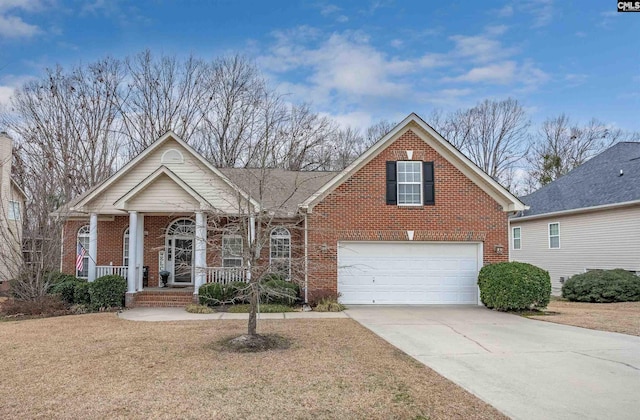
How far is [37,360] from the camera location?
754 centimetres

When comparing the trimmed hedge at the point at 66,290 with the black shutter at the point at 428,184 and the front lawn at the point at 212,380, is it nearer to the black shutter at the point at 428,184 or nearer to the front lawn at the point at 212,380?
the front lawn at the point at 212,380

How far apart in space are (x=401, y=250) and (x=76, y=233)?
13013 mm

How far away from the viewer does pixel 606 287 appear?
16188 millimetres

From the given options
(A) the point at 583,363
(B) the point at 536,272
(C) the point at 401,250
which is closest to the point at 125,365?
(A) the point at 583,363

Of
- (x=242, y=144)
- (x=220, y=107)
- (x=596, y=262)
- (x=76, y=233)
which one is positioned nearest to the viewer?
(x=76, y=233)

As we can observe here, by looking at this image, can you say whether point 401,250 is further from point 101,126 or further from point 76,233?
point 101,126

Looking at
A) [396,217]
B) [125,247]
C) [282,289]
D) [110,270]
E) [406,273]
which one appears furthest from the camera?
[125,247]

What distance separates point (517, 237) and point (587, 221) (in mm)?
5463

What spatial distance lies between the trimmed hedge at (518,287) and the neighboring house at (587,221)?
676 cm

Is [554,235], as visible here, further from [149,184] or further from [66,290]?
[66,290]

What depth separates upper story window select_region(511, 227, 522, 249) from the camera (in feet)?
79.9

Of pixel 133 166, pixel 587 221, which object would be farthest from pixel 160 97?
pixel 587 221

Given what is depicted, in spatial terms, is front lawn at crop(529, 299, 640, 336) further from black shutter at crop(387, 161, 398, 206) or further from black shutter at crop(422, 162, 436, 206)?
black shutter at crop(387, 161, 398, 206)

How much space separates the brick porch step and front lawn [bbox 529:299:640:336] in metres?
11.2
